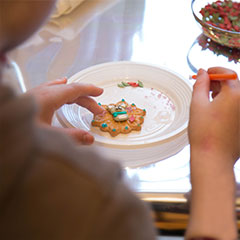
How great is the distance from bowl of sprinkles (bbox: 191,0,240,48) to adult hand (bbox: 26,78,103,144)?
345 millimetres

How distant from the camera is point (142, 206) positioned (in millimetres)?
446

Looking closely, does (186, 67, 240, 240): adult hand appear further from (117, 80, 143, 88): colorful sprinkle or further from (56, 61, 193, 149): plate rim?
(117, 80, 143, 88): colorful sprinkle

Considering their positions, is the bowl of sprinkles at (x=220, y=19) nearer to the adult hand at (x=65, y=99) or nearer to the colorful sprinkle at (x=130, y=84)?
the colorful sprinkle at (x=130, y=84)

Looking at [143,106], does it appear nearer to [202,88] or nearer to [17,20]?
[202,88]

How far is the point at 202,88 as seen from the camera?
31.7 inches

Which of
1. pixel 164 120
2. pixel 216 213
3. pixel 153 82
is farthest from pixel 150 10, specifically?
pixel 216 213

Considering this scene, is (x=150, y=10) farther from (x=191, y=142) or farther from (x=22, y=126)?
(x=22, y=126)

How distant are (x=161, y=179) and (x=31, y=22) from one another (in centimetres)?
40

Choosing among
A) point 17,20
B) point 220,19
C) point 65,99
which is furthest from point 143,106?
point 17,20

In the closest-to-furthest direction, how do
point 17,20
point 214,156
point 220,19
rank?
1. point 17,20
2. point 214,156
3. point 220,19

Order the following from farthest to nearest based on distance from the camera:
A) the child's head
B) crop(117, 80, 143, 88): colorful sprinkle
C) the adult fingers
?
crop(117, 80, 143, 88): colorful sprinkle, the adult fingers, the child's head

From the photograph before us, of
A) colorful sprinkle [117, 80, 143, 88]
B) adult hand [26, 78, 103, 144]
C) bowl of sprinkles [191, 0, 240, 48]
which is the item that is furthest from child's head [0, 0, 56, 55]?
bowl of sprinkles [191, 0, 240, 48]

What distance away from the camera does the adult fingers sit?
2.58 ft

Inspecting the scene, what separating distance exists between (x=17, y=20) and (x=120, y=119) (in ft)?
1.54
